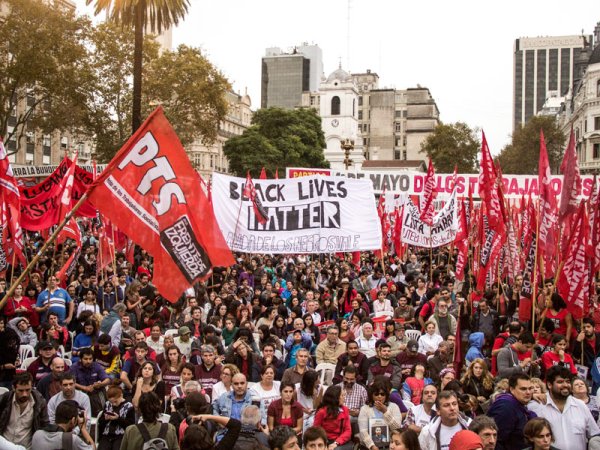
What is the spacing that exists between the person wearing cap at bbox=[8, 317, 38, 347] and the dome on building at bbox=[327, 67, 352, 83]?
102187mm

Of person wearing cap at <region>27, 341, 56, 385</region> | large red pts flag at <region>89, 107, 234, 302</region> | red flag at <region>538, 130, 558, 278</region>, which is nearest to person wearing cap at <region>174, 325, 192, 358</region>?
person wearing cap at <region>27, 341, 56, 385</region>

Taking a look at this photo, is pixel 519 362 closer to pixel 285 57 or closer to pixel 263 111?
pixel 263 111

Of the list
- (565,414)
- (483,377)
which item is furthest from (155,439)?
(483,377)

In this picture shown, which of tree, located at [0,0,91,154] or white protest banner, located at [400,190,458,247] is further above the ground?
tree, located at [0,0,91,154]

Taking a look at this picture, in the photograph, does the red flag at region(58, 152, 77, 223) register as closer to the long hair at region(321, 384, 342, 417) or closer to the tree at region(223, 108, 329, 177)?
the long hair at region(321, 384, 342, 417)

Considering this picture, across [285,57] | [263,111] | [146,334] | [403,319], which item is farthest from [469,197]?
[285,57]

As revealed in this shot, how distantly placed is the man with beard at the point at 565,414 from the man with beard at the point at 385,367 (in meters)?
2.91

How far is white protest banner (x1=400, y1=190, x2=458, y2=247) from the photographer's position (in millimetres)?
18703

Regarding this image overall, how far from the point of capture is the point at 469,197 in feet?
95.4

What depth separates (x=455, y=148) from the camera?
74.8 metres

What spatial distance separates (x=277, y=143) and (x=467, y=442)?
72.0 m

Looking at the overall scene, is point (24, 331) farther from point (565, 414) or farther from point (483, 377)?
point (565, 414)

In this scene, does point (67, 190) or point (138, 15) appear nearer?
point (67, 190)

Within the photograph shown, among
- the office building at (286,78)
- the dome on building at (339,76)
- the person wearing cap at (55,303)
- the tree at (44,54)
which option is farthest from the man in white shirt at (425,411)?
the office building at (286,78)
